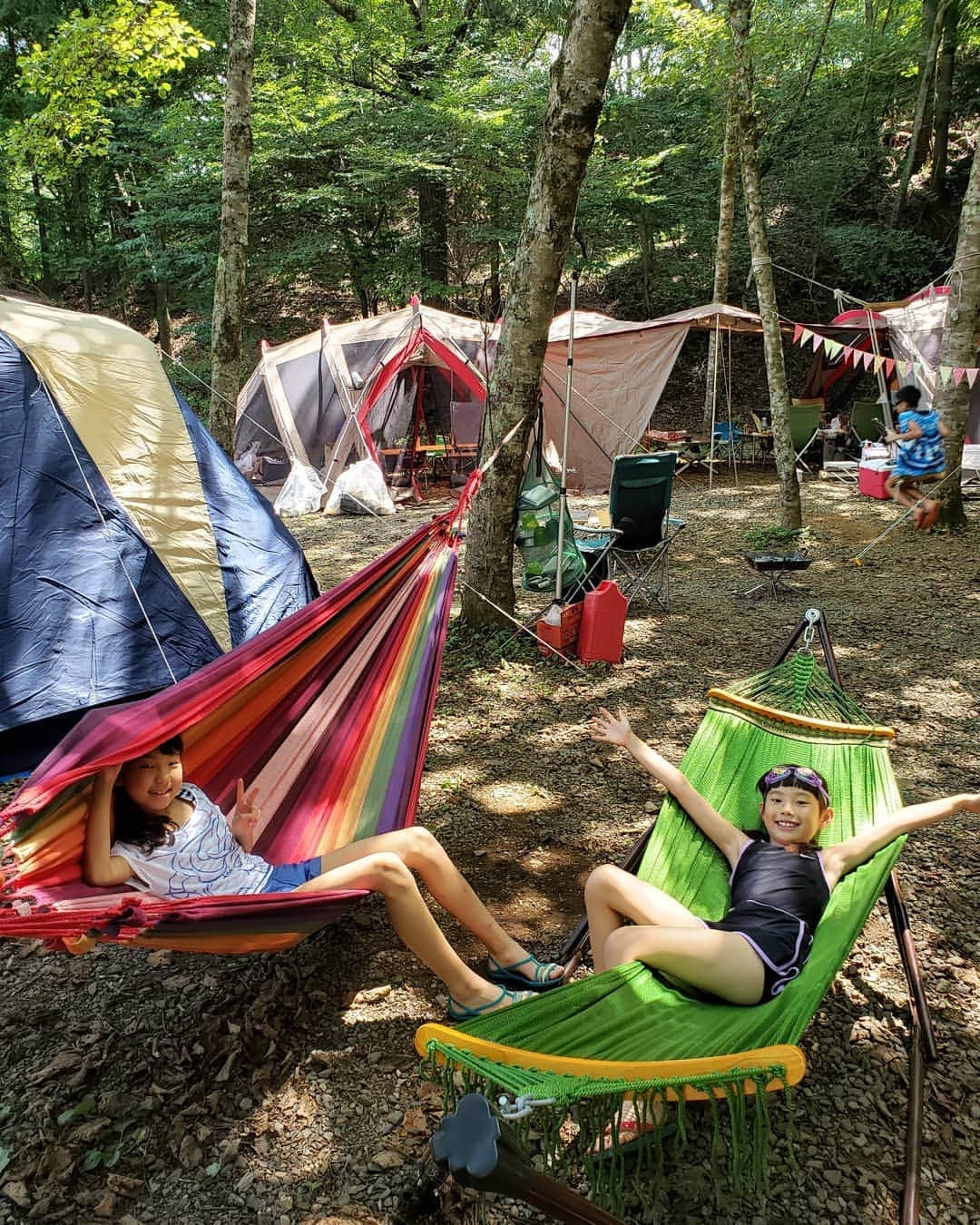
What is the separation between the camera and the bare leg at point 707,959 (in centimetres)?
146

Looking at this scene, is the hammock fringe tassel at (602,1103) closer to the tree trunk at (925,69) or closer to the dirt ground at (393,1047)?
the dirt ground at (393,1047)

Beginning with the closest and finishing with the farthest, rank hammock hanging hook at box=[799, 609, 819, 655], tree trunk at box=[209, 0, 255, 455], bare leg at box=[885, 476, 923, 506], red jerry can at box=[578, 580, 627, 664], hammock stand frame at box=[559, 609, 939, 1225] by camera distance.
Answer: hammock stand frame at box=[559, 609, 939, 1225] < hammock hanging hook at box=[799, 609, 819, 655] < red jerry can at box=[578, 580, 627, 664] < tree trunk at box=[209, 0, 255, 455] < bare leg at box=[885, 476, 923, 506]

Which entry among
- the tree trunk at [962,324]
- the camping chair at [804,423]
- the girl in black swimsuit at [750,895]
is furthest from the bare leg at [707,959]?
the camping chair at [804,423]

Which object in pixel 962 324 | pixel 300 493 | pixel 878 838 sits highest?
pixel 962 324

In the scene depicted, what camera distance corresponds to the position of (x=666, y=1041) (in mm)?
1309

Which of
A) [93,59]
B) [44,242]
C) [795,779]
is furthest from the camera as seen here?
[44,242]

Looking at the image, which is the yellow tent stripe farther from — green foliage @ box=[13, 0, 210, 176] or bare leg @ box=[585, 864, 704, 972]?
green foliage @ box=[13, 0, 210, 176]

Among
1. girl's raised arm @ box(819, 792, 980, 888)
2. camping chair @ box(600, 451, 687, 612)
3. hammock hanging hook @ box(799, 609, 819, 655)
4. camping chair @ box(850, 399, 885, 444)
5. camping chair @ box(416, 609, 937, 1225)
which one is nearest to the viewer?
camping chair @ box(416, 609, 937, 1225)

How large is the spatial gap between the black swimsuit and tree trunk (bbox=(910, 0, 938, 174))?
40.2 feet

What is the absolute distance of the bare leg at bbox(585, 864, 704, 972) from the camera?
1637 millimetres

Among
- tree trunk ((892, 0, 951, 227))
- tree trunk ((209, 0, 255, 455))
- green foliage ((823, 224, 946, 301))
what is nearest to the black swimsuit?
tree trunk ((209, 0, 255, 455))

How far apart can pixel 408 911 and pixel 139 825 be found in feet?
1.87

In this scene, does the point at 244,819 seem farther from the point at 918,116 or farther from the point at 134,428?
the point at 918,116

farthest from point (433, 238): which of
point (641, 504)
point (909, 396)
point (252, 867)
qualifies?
point (252, 867)
